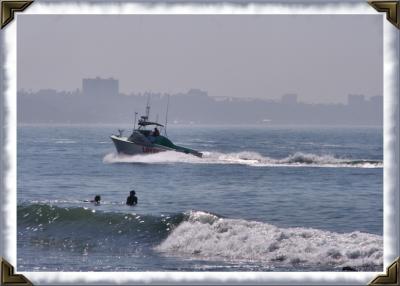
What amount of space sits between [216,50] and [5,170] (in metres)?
1.83

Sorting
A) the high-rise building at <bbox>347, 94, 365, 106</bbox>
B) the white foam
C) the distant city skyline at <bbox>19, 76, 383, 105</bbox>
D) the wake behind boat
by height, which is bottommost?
the white foam

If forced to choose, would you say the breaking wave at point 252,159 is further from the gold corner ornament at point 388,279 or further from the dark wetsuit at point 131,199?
the gold corner ornament at point 388,279

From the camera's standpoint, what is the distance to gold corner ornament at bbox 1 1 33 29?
5.91m


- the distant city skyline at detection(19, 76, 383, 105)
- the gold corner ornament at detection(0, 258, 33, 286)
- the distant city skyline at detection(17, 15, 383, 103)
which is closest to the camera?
the gold corner ornament at detection(0, 258, 33, 286)

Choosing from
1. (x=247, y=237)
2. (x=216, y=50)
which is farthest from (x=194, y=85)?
(x=247, y=237)

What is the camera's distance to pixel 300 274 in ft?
19.2

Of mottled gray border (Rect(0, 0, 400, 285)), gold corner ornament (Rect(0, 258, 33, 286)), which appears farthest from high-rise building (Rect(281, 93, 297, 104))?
gold corner ornament (Rect(0, 258, 33, 286))

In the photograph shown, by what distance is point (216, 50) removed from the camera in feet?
20.5

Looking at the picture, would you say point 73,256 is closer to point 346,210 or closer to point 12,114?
point 12,114

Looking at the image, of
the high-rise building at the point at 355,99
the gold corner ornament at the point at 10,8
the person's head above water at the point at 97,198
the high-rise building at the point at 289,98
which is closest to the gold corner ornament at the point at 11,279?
the person's head above water at the point at 97,198

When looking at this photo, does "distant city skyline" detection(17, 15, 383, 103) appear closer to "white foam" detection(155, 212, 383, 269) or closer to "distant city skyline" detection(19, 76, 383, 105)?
"distant city skyline" detection(19, 76, 383, 105)

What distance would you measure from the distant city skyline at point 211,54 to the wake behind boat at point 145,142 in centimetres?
31

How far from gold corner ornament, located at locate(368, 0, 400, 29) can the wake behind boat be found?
1.75 metres

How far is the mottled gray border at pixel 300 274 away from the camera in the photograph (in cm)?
586
